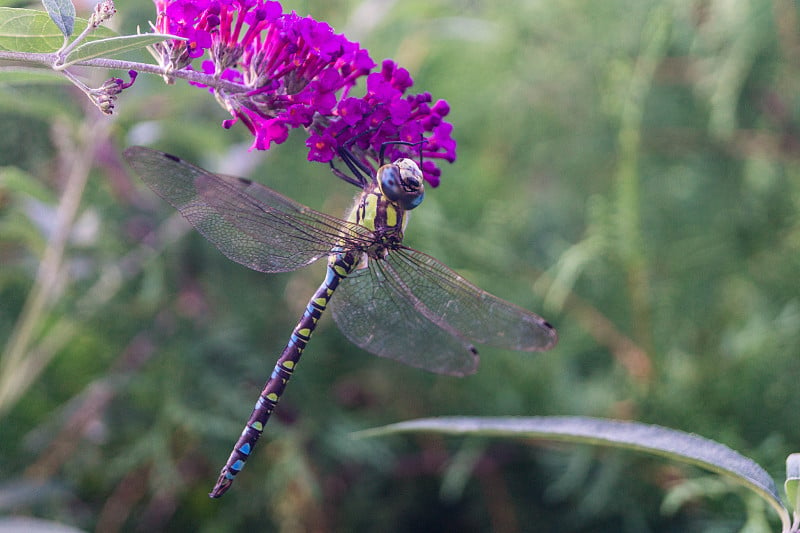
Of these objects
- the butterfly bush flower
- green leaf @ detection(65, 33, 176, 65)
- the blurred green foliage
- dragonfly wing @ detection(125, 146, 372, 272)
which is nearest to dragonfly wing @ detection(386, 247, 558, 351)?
dragonfly wing @ detection(125, 146, 372, 272)

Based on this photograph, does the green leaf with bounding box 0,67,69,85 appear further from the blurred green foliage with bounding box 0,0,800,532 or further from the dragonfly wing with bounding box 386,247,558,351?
the dragonfly wing with bounding box 386,247,558,351

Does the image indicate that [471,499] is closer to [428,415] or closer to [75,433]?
[428,415]

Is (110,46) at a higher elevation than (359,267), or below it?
below

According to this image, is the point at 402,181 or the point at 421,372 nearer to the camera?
the point at 402,181

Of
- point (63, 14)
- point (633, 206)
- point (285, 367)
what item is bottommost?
point (285, 367)

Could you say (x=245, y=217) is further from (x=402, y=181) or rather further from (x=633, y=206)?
(x=633, y=206)

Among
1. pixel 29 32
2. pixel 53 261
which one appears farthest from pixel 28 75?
pixel 53 261

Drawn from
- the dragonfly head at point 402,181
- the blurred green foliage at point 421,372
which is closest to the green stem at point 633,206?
the blurred green foliage at point 421,372

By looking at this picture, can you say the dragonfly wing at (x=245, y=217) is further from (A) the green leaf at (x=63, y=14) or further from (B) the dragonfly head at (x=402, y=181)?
(A) the green leaf at (x=63, y=14)
